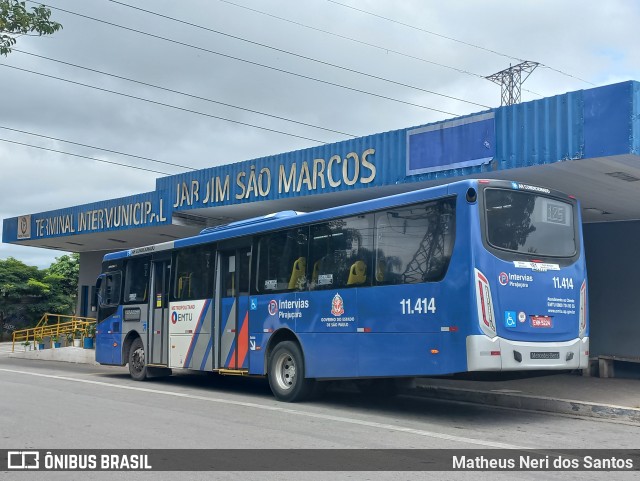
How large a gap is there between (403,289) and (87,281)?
28.2 meters

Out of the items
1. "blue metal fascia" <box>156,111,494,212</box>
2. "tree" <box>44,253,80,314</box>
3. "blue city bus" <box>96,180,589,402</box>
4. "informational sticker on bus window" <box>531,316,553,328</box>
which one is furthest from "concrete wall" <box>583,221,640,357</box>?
"tree" <box>44,253,80,314</box>

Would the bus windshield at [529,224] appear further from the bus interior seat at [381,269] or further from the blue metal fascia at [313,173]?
the blue metal fascia at [313,173]

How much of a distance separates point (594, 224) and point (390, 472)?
12.8 m

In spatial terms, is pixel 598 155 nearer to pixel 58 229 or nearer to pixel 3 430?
pixel 3 430

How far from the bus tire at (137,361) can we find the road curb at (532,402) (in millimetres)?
6775

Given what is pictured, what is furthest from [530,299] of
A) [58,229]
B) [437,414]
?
[58,229]

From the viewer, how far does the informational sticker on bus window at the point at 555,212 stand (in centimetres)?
1112

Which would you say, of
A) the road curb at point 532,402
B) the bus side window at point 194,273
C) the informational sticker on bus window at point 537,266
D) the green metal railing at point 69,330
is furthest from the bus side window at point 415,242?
the green metal railing at point 69,330

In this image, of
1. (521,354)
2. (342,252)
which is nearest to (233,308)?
(342,252)

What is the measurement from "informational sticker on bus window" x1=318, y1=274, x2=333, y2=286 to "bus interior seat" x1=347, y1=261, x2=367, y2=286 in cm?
48

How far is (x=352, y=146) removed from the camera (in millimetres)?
17281

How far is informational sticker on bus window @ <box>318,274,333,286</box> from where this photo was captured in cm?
1238

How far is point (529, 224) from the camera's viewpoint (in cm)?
1083

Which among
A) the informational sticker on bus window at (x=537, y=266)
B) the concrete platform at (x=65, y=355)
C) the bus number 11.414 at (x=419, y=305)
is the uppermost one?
the informational sticker on bus window at (x=537, y=266)
